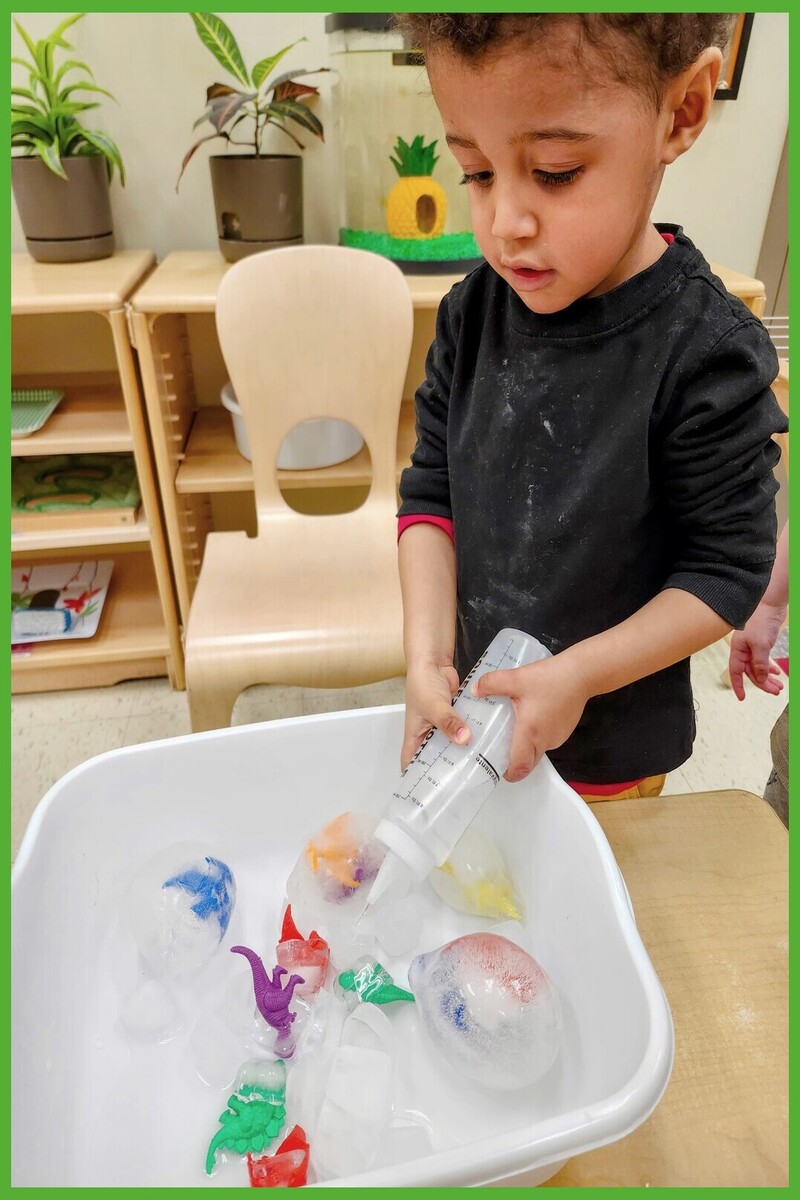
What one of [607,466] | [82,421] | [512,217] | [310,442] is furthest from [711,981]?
[82,421]

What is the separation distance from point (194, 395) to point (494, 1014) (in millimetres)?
1542

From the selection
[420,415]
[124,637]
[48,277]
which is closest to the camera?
[420,415]

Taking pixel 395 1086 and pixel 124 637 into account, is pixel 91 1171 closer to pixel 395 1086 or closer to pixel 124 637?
pixel 395 1086

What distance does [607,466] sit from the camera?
0.58m

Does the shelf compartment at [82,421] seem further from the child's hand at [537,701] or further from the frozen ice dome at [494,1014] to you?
the frozen ice dome at [494,1014]

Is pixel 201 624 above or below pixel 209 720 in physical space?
above

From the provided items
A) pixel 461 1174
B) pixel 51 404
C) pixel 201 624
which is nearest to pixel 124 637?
pixel 51 404

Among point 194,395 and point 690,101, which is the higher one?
point 690,101

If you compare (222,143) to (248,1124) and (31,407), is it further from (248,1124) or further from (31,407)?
(248,1124)

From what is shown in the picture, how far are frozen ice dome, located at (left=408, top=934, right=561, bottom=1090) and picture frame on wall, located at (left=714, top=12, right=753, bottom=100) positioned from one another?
1634mm

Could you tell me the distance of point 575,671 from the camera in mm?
543

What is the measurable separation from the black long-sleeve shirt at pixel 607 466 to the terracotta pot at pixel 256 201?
786mm

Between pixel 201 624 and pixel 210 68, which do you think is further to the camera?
pixel 210 68

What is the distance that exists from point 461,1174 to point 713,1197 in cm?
15
